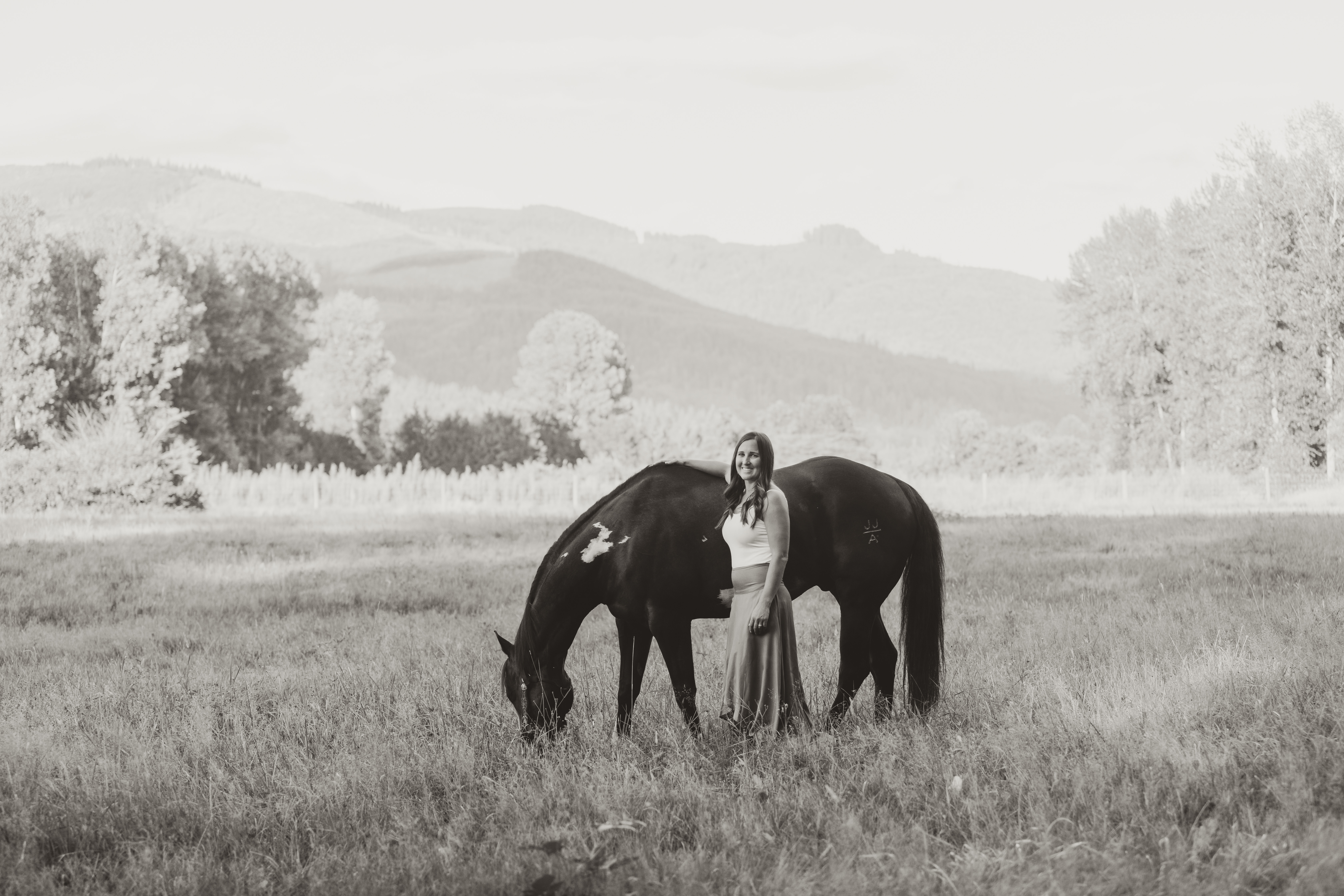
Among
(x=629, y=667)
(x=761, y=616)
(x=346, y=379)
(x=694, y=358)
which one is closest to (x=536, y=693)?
(x=629, y=667)

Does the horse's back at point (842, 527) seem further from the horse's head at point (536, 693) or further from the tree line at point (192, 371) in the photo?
the tree line at point (192, 371)

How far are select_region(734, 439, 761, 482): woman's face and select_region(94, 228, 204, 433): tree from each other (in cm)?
3168

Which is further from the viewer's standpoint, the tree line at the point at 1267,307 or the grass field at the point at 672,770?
the tree line at the point at 1267,307

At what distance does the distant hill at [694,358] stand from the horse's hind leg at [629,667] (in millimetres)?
103997

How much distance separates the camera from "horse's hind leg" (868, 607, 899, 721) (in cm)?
651

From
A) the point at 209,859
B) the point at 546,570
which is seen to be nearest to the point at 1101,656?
the point at 546,570

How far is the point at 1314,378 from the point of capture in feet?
112

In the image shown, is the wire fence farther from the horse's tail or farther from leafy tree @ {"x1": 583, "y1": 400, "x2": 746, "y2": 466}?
the horse's tail

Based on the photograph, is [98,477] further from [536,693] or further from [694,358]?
[694,358]

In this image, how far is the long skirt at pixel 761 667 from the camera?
19.0 ft

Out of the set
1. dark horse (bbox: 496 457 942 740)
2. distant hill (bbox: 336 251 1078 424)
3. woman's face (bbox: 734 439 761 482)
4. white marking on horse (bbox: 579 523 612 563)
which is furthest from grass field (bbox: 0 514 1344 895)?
distant hill (bbox: 336 251 1078 424)

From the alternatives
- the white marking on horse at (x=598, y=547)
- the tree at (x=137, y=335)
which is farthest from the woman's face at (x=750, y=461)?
the tree at (x=137, y=335)

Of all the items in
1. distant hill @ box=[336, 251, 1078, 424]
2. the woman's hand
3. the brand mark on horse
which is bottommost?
the woman's hand

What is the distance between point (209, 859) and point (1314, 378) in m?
36.8
